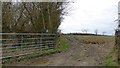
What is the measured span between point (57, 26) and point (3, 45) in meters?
10.8

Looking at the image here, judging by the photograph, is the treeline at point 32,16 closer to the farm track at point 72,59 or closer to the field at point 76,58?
the field at point 76,58

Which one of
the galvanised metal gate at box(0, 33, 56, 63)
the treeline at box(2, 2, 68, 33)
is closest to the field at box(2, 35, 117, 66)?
the galvanised metal gate at box(0, 33, 56, 63)

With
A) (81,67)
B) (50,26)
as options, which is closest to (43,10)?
(50,26)

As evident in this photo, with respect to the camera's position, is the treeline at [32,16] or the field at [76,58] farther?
the treeline at [32,16]

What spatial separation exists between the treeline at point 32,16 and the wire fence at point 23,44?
12.4 feet

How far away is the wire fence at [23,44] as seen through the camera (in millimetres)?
13445

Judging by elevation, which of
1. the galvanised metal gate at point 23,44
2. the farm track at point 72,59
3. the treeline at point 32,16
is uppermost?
the treeline at point 32,16

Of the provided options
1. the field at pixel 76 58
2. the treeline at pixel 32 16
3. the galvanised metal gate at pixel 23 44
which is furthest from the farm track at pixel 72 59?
the treeline at pixel 32 16

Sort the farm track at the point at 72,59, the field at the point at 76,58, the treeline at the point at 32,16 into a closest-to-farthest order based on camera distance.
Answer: the field at the point at 76,58 → the farm track at the point at 72,59 → the treeline at the point at 32,16

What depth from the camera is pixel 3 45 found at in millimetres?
13070

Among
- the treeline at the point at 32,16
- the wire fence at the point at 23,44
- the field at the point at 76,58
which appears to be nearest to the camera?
the field at the point at 76,58

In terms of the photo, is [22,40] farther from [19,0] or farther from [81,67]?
[19,0]

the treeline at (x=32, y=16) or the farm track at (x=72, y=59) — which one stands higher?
the treeline at (x=32, y=16)

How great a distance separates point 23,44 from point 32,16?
842cm
